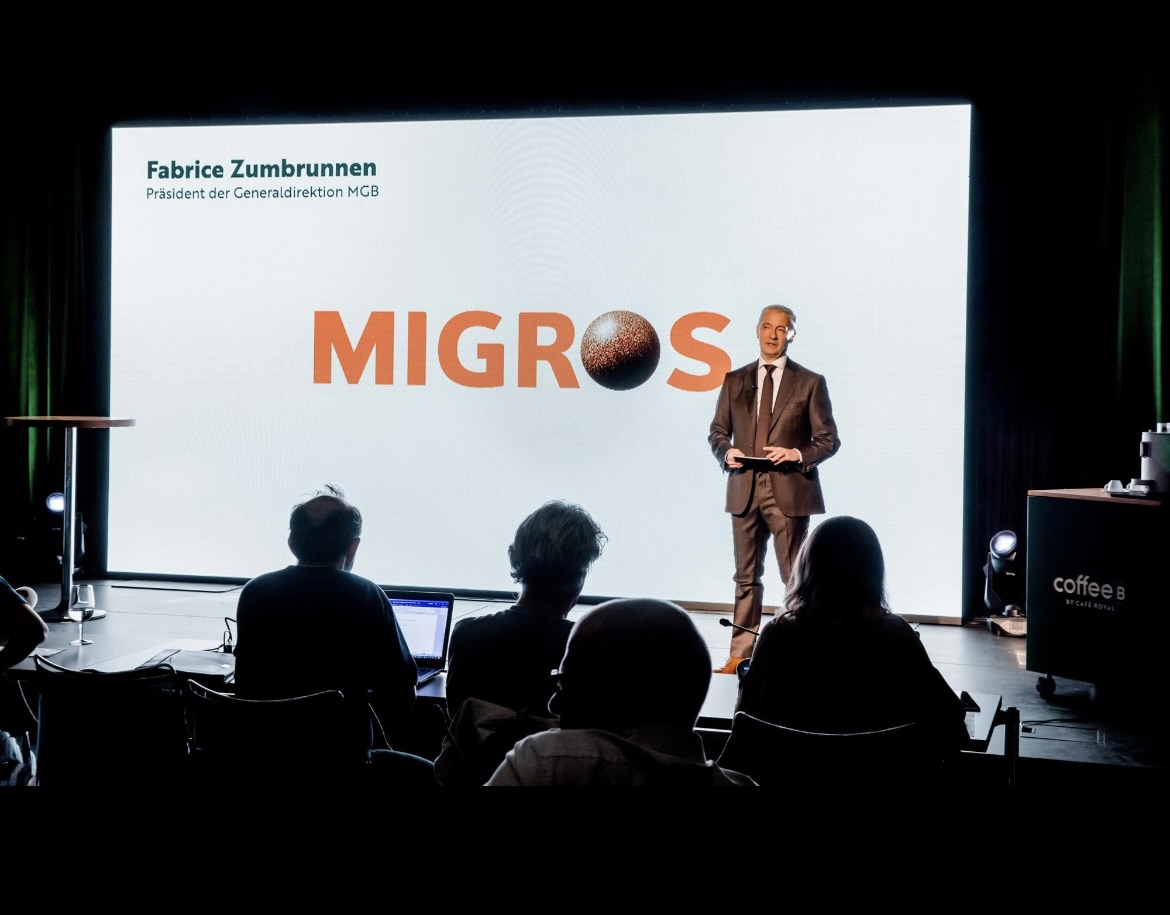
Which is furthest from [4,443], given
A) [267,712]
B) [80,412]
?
[267,712]

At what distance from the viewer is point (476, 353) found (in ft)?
19.9

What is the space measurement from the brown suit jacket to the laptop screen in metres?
1.97

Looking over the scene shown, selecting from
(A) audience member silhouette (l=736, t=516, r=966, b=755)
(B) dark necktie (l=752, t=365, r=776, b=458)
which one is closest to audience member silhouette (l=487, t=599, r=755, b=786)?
(A) audience member silhouette (l=736, t=516, r=966, b=755)

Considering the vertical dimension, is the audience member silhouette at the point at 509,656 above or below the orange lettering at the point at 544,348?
below

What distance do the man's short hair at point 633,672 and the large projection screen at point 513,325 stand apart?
441cm

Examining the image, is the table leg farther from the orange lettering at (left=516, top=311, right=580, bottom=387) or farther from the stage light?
the stage light

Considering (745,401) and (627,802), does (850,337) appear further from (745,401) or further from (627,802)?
(627,802)

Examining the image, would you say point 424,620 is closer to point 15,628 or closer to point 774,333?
point 15,628

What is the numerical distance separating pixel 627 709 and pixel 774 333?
353 cm

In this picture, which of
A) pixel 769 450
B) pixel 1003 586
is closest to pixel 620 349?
pixel 769 450

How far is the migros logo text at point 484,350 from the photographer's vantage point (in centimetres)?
581

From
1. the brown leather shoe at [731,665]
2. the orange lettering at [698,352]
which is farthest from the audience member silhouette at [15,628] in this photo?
the orange lettering at [698,352]

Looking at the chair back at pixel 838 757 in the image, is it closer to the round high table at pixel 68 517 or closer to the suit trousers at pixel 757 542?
the suit trousers at pixel 757 542

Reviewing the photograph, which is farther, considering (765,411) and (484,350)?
(484,350)
